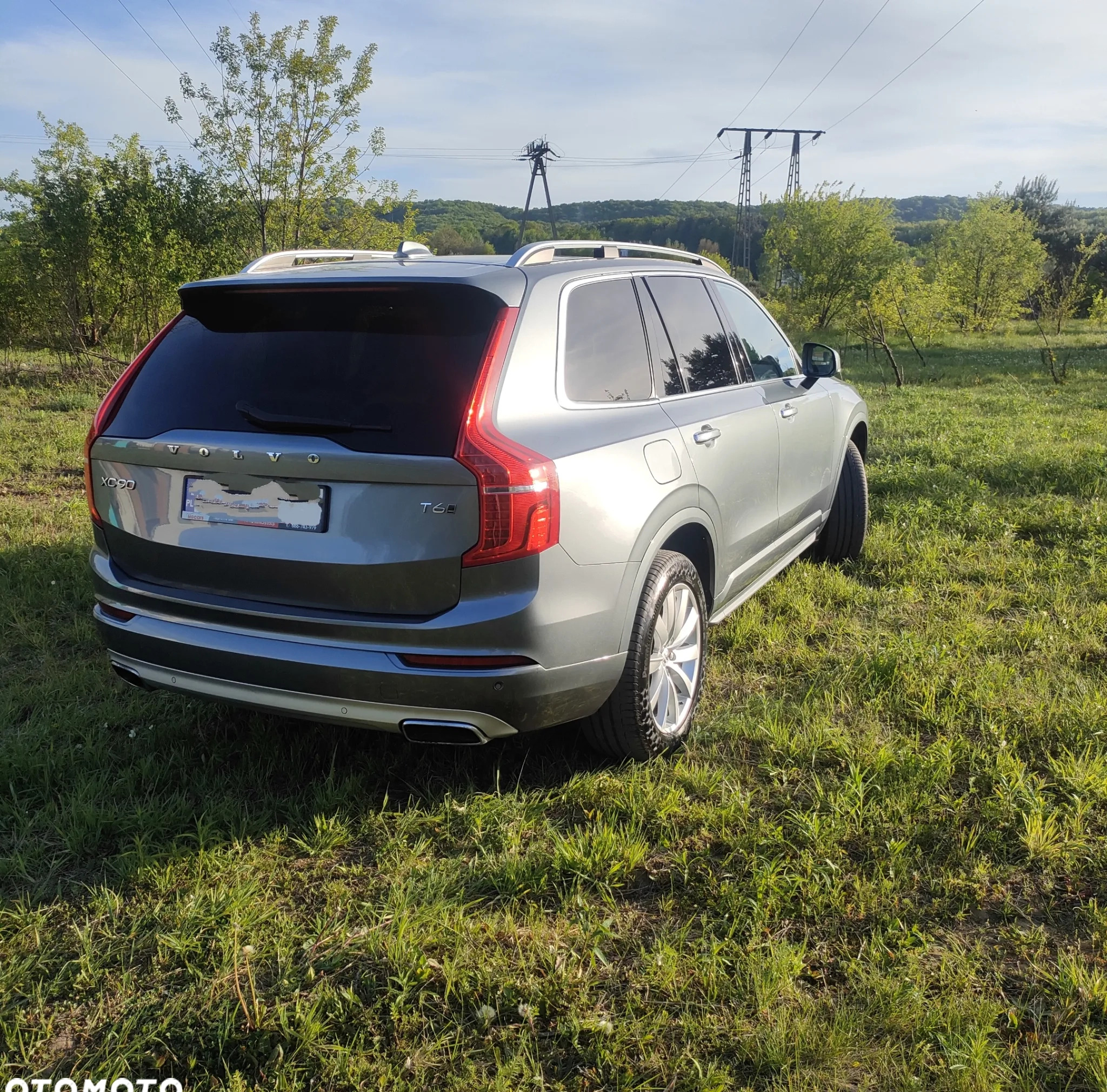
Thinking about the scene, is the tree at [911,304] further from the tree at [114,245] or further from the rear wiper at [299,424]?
the rear wiper at [299,424]

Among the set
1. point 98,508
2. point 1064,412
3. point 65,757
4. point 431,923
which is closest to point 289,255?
point 98,508

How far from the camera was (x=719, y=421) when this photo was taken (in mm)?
3684

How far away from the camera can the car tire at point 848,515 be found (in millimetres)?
5598

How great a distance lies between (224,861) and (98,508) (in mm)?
1267

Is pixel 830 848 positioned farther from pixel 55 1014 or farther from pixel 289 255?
pixel 289 255

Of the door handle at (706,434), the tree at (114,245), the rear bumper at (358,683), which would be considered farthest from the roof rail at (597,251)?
the tree at (114,245)

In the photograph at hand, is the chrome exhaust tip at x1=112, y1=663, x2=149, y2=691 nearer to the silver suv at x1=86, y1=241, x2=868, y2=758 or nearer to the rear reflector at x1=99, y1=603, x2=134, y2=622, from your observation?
the silver suv at x1=86, y1=241, x2=868, y2=758

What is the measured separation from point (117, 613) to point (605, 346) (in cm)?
190

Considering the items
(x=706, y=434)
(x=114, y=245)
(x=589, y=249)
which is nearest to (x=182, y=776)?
(x=706, y=434)

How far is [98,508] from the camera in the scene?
10.0ft

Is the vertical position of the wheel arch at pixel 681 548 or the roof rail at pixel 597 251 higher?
the roof rail at pixel 597 251

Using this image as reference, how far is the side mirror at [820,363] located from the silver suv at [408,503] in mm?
1978

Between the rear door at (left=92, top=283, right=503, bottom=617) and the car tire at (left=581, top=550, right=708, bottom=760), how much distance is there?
2.57 feet

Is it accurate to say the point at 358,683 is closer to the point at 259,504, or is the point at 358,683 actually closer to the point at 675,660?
the point at 259,504
